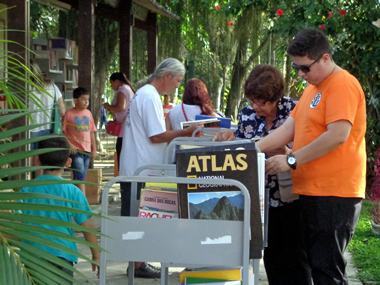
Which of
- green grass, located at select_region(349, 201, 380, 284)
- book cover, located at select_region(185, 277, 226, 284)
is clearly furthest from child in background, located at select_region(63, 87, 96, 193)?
book cover, located at select_region(185, 277, 226, 284)

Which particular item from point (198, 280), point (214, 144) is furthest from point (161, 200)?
point (214, 144)

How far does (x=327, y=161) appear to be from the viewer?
406cm

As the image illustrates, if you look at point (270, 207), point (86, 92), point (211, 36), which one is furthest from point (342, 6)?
point (211, 36)

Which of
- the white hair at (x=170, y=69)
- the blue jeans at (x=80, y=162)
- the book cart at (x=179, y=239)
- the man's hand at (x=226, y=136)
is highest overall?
the white hair at (x=170, y=69)

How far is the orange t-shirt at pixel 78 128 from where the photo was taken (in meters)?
9.18

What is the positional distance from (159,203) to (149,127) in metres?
2.31

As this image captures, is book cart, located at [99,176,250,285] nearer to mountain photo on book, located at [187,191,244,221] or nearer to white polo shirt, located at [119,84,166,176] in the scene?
mountain photo on book, located at [187,191,244,221]

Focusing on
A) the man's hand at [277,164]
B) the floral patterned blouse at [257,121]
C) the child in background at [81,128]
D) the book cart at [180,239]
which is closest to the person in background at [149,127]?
the floral patterned blouse at [257,121]

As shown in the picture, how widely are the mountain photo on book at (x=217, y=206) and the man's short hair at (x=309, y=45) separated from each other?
3.33 feet

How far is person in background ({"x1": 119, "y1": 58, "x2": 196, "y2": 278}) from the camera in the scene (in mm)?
6033

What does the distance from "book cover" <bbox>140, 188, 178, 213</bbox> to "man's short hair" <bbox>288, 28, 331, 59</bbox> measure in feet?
3.32

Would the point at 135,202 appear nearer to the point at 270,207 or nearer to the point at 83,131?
the point at 270,207

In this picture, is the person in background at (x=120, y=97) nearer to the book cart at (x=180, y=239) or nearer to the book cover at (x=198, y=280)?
the book cover at (x=198, y=280)

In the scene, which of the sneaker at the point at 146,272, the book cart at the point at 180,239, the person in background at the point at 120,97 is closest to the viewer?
the book cart at the point at 180,239
